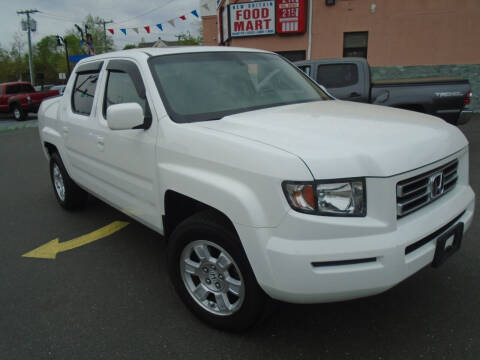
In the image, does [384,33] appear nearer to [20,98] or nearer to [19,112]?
[20,98]

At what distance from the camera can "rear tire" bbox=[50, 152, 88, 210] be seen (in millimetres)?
4871

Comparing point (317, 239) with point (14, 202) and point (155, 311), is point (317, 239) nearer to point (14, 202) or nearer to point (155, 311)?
point (155, 311)

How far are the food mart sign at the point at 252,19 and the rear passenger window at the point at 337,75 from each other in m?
9.14

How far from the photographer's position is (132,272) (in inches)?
140

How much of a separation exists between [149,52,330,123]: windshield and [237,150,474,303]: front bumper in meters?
1.14

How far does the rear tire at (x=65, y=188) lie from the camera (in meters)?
4.87

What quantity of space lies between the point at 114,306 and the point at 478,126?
11.2 m

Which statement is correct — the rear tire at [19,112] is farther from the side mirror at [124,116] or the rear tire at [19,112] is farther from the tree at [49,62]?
the tree at [49,62]

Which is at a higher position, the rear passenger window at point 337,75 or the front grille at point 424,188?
the rear passenger window at point 337,75

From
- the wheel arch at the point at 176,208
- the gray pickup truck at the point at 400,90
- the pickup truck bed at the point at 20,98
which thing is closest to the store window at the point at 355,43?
the gray pickup truck at the point at 400,90

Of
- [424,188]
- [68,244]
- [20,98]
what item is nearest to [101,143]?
[68,244]

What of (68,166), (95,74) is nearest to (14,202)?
(68,166)

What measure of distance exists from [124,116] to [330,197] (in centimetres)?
150

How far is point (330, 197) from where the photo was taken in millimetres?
2061
